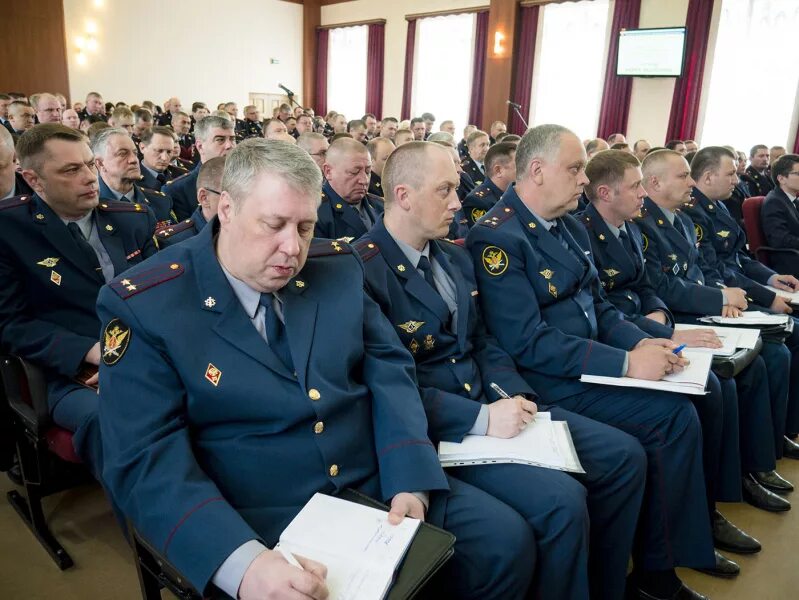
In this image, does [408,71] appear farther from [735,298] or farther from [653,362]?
[653,362]

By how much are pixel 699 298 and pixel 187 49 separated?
1352 centimetres

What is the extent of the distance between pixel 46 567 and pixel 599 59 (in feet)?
35.9

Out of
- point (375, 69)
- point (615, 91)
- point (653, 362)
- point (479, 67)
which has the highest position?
point (375, 69)

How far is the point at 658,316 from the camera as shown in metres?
2.66

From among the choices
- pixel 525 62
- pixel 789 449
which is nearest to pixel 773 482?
pixel 789 449

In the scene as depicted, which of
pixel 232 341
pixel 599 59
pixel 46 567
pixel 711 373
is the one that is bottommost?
pixel 46 567

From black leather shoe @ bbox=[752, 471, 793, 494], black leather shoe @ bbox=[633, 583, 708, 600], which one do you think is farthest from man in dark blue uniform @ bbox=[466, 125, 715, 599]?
black leather shoe @ bbox=[752, 471, 793, 494]

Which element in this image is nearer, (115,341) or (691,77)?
(115,341)

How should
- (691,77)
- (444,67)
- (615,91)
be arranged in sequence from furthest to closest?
(444,67) → (615,91) → (691,77)

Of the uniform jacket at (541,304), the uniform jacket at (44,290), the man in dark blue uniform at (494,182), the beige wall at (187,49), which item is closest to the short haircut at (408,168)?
the uniform jacket at (541,304)

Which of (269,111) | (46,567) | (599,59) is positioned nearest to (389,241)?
(46,567)

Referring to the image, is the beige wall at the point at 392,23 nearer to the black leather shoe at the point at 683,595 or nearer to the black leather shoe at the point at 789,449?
the black leather shoe at the point at 789,449

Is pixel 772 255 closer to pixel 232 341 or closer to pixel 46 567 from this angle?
pixel 232 341

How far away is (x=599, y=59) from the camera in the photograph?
10391mm
